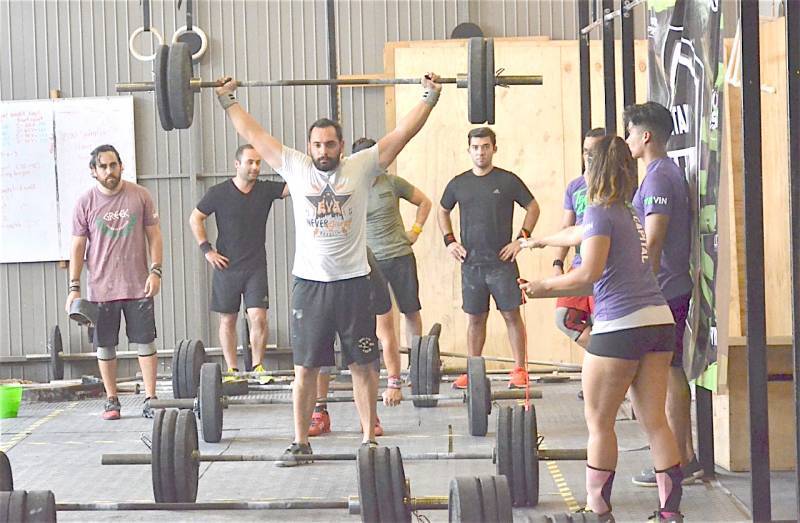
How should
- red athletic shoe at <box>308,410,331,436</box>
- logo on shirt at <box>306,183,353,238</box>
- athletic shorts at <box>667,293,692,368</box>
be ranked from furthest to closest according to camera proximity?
red athletic shoe at <box>308,410,331,436</box> → logo on shirt at <box>306,183,353,238</box> → athletic shorts at <box>667,293,692,368</box>

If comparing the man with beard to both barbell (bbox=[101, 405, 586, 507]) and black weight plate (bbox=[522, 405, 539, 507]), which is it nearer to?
barbell (bbox=[101, 405, 586, 507])

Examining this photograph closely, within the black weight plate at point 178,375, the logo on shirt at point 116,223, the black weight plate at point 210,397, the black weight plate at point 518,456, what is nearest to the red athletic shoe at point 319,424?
the black weight plate at point 210,397

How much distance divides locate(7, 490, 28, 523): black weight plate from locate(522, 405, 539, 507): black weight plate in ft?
5.80

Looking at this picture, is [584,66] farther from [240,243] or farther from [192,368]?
[192,368]

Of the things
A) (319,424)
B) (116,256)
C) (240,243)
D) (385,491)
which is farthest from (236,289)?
(385,491)

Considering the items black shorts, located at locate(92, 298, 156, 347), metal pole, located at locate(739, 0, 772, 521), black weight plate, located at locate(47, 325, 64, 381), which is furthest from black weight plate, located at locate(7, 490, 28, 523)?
black weight plate, located at locate(47, 325, 64, 381)

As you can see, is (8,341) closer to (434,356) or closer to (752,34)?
(434,356)

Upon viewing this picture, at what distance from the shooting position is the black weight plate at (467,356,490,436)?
18.7 feet

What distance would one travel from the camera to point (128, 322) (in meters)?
6.70

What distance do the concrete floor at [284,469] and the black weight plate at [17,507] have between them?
2.71 ft

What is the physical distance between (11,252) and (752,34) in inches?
267

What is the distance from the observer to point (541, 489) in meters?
4.86

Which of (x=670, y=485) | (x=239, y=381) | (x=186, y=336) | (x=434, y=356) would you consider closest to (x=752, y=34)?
(x=670, y=485)

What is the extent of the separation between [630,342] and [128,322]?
12.3 ft
